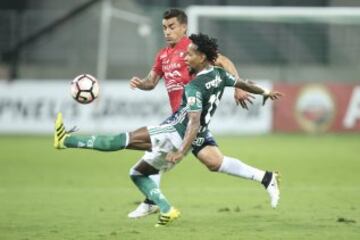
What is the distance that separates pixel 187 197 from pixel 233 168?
2.48 meters

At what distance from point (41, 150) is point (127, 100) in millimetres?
4633

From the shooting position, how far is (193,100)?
8672mm

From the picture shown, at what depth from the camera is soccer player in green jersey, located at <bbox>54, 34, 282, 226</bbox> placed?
8.73 metres

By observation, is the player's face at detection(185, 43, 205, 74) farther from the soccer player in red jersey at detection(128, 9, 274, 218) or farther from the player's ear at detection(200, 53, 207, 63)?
the soccer player in red jersey at detection(128, 9, 274, 218)

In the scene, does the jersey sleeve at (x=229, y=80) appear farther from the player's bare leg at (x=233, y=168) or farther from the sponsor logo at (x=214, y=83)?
the player's bare leg at (x=233, y=168)

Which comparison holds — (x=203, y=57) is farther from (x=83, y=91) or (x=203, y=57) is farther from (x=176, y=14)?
(x=83, y=91)

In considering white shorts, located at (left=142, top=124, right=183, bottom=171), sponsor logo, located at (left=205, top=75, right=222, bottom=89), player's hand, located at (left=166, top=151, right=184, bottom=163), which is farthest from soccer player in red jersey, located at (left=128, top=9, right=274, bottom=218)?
player's hand, located at (left=166, top=151, right=184, bottom=163)

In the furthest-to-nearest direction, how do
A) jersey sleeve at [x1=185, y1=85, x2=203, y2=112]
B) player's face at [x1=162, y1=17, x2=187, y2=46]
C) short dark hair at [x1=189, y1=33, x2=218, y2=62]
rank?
player's face at [x1=162, y1=17, x2=187, y2=46] → short dark hair at [x1=189, y1=33, x2=218, y2=62] → jersey sleeve at [x1=185, y1=85, x2=203, y2=112]

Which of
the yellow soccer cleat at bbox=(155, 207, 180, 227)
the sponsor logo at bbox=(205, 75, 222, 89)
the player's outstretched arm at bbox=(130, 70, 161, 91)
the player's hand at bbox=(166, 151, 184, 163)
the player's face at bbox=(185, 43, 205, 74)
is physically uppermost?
the player's face at bbox=(185, 43, 205, 74)

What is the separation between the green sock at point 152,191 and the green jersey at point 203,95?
0.71m

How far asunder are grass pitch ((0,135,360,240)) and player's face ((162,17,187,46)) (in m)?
2.09

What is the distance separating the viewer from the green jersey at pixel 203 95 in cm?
871

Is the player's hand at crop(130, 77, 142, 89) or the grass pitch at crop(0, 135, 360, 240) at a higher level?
the player's hand at crop(130, 77, 142, 89)

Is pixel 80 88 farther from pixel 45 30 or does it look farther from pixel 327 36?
pixel 45 30
